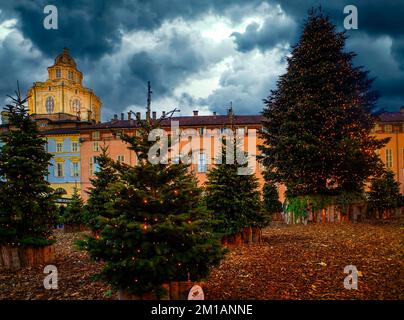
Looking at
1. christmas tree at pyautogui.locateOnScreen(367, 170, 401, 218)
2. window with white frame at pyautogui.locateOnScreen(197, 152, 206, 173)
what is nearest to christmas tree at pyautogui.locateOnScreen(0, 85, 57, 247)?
christmas tree at pyautogui.locateOnScreen(367, 170, 401, 218)

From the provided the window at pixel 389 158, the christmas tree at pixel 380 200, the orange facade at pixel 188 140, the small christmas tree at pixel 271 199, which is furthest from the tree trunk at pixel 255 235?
the window at pixel 389 158

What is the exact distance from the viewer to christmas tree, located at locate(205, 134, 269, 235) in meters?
10.4

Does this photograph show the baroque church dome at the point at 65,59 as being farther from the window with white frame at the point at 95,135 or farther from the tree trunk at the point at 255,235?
the tree trunk at the point at 255,235

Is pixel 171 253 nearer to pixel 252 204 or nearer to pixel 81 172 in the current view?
pixel 252 204

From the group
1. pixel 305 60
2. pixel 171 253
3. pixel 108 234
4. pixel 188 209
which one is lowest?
pixel 171 253

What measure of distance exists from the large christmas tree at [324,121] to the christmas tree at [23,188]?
12302 mm

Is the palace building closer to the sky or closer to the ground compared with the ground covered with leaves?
closer to the sky

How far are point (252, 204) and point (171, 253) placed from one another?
6134mm

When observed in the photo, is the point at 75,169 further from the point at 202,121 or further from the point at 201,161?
the point at 202,121

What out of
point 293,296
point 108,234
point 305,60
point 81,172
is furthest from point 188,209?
point 81,172

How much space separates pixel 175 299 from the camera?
488 centimetres

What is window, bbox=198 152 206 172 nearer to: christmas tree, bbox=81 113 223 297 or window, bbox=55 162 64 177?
window, bbox=55 162 64 177

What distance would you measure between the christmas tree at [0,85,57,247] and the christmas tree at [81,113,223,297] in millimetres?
5147

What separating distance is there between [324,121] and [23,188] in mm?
15313
